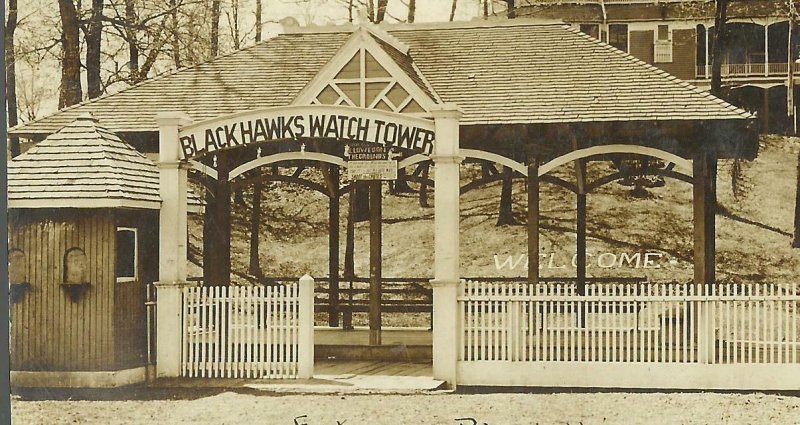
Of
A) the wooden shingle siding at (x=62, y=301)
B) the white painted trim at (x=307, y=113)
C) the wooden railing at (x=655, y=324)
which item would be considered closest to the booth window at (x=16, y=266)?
the wooden shingle siding at (x=62, y=301)

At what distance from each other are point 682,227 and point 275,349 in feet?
32.1

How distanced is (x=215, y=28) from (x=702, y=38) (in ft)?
21.2

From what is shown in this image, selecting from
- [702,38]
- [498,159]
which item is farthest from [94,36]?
[702,38]

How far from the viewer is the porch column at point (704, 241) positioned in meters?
13.1

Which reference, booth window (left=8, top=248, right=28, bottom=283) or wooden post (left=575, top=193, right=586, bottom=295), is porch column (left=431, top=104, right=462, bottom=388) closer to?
wooden post (left=575, top=193, right=586, bottom=295)

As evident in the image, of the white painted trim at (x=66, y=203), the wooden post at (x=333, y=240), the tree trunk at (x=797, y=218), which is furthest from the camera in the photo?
the wooden post at (x=333, y=240)

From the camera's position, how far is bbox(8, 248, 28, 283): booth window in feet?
42.1

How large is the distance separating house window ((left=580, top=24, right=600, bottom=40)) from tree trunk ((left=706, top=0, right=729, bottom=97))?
2.46 m

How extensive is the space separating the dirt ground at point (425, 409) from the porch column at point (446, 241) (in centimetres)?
63

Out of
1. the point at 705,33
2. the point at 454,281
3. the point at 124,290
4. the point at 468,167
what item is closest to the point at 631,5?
the point at 705,33

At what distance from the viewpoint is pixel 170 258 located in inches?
526

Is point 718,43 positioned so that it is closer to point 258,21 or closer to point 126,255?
point 258,21

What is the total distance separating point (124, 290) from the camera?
517 inches

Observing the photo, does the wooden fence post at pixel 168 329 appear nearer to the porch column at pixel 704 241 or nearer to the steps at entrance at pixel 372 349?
the steps at entrance at pixel 372 349
